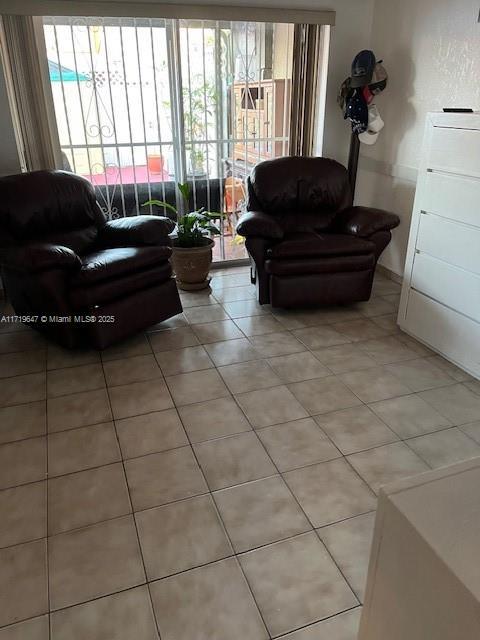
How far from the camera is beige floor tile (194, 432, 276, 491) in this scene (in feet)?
6.32

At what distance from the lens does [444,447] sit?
210cm

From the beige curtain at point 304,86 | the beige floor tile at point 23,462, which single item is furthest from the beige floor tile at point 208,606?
the beige curtain at point 304,86

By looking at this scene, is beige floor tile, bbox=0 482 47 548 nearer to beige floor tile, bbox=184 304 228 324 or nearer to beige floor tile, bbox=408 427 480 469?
beige floor tile, bbox=408 427 480 469

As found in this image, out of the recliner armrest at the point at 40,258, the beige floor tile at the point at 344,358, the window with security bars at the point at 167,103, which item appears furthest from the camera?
the window with security bars at the point at 167,103

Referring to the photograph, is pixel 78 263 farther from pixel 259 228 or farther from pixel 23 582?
pixel 23 582

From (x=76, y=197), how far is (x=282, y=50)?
204cm

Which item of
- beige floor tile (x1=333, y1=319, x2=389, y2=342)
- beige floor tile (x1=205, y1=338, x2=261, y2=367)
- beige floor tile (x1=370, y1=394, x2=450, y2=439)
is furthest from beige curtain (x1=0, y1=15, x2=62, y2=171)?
beige floor tile (x1=370, y1=394, x2=450, y2=439)

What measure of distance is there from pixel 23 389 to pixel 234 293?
1715 mm

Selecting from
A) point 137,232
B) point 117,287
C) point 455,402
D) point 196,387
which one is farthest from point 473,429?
point 137,232

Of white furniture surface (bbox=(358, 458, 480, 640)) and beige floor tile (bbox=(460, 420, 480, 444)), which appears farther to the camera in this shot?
beige floor tile (bbox=(460, 420, 480, 444))

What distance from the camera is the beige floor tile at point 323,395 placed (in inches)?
93.4

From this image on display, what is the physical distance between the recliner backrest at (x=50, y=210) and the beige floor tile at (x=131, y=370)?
33.2 inches

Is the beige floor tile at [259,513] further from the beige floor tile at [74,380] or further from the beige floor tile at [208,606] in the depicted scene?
the beige floor tile at [74,380]

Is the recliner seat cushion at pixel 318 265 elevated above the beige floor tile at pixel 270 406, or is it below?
above
